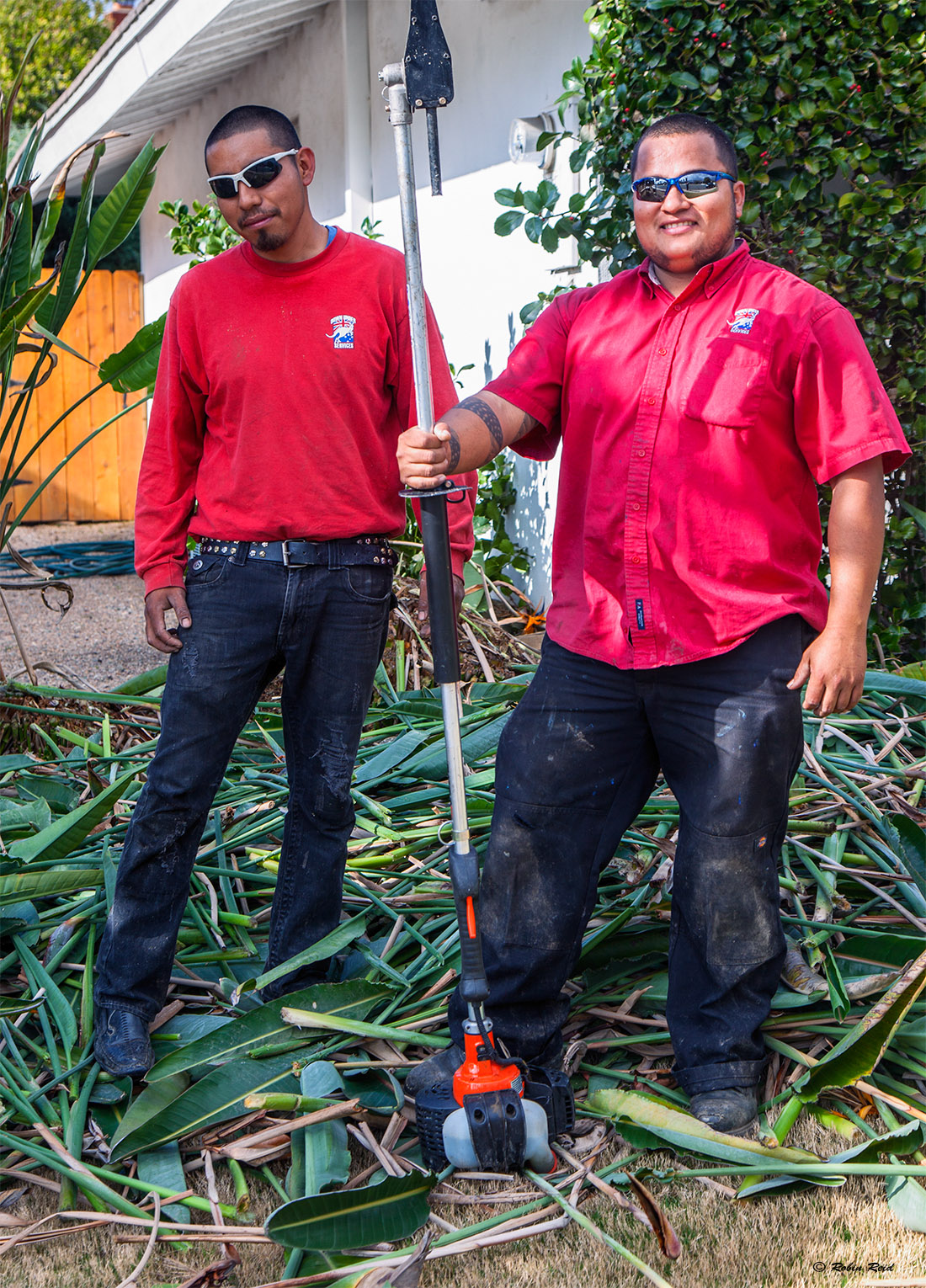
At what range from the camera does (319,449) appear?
8.97ft

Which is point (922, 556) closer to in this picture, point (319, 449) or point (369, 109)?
point (319, 449)

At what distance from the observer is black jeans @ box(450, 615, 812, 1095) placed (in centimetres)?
245

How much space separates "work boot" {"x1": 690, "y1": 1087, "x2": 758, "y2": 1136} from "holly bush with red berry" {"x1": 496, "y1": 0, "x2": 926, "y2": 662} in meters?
2.46

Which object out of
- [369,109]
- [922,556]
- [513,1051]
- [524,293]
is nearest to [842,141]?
[922,556]

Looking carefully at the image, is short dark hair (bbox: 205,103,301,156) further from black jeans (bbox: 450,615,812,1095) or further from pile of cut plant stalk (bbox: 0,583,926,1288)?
pile of cut plant stalk (bbox: 0,583,926,1288)

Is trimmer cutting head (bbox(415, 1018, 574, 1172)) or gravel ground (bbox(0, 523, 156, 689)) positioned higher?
gravel ground (bbox(0, 523, 156, 689))

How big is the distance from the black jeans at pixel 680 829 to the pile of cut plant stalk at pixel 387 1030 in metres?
0.11

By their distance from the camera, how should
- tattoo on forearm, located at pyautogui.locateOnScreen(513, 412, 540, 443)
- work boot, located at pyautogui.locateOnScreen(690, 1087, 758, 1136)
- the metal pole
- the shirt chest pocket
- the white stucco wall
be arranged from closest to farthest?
the metal pole
the shirt chest pocket
work boot, located at pyautogui.locateOnScreen(690, 1087, 758, 1136)
tattoo on forearm, located at pyautogui.locateOnScreen(513, 412, 540, 443)
the white stucco wall

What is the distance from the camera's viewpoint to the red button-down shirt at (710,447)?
2350 mm

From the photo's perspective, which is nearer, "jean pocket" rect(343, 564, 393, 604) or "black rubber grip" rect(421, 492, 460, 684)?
"black rubber grip" rect(421, 492, 460, 684)

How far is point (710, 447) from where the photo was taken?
7.89 ft

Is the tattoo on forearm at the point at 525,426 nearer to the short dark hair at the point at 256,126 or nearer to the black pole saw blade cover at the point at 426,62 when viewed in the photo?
the black pole saw blade cover at the point at 426,62

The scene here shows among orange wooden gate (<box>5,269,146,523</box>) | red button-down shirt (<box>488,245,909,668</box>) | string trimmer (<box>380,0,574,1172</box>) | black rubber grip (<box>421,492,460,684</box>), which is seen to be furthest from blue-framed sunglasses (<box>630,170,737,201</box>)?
orange wooden gate (<box>5,269,146,523</box>)

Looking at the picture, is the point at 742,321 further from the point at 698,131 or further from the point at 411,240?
the point at 411,240
